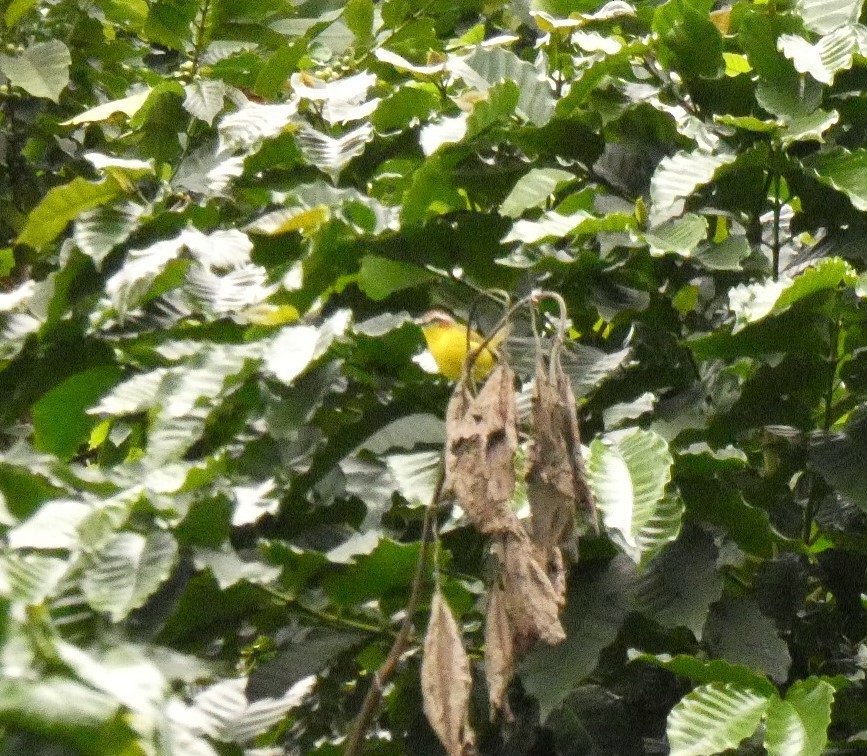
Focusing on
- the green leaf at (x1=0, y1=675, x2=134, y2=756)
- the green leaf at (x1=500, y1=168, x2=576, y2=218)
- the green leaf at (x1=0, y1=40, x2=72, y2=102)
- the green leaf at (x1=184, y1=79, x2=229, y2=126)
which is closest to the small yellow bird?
the green leaf at (x1=500, y1=168, x2=576, y2=218)

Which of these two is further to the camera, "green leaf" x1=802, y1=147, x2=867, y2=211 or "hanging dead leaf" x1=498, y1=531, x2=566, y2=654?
"green leaf" x1=802, y1=147, x2=867, y2=211

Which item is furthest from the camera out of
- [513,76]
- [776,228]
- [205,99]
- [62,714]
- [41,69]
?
[41,69]

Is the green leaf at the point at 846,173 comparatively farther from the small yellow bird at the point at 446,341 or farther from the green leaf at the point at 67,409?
the green leaf at the point at 67,409

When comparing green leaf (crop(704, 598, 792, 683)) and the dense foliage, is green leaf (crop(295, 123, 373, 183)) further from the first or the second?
green leaf (crop(704, 598, 792, 683))

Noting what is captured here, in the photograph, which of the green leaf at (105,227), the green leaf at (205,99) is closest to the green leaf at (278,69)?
the green leaf at (205,99)

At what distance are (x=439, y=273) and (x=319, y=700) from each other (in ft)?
1.50

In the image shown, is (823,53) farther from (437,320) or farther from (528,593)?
(528,593)

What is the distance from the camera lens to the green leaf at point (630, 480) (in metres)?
1.12

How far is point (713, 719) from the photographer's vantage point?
1153 mm

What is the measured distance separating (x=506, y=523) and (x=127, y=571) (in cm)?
33

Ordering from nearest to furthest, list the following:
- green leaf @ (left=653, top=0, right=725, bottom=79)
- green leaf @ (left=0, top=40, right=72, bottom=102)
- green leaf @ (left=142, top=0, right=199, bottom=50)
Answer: green leaf @ (left=653, top=0, right=725, bottom=79)
green leaf @ (left=142, top=0, right=199, bottom=50)
green leaf @ (left=0, top=40, right=72, bottom=102)

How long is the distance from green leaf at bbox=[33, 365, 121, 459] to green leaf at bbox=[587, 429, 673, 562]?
510mm

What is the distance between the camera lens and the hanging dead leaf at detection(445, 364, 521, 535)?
102cm

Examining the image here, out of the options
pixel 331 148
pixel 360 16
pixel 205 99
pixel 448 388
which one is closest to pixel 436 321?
pixel 448 388
